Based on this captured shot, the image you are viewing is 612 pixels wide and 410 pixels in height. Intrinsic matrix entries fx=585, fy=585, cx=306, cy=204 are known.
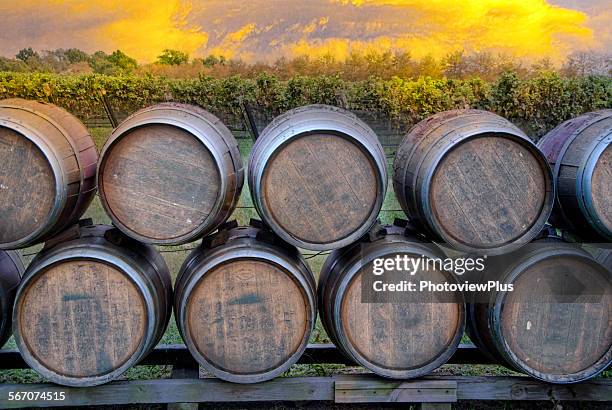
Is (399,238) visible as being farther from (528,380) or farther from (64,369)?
(64,369)

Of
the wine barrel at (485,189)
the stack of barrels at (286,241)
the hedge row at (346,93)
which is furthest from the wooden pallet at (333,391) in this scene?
the hedge row at (346,93)

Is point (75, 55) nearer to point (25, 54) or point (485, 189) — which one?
point (25, 54)

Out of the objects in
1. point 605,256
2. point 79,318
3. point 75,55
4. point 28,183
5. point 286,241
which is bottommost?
point 79,318

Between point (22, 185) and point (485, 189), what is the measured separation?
85.1 inches

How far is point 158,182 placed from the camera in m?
2.74

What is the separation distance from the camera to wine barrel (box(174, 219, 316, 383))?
2.79 metres

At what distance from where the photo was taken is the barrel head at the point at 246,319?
2.80 metres

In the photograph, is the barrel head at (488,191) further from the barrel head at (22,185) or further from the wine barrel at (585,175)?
the barrel head at (22,185)

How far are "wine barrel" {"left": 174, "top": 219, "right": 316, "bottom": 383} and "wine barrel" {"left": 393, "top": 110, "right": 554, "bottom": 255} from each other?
0.75 m

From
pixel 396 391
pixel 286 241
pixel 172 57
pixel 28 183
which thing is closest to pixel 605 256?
pixel 396 391

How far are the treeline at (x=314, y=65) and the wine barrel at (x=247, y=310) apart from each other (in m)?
6.17

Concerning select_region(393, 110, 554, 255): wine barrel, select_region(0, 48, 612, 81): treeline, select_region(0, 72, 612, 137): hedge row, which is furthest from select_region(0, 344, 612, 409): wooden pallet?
select_region(0, 48, 612, 81): treeline

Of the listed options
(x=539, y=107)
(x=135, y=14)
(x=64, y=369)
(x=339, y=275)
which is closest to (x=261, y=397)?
(x=339, y=275)

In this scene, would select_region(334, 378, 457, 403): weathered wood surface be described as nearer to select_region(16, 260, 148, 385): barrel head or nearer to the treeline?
select_region(16, 260, 148, 385): barrel head
